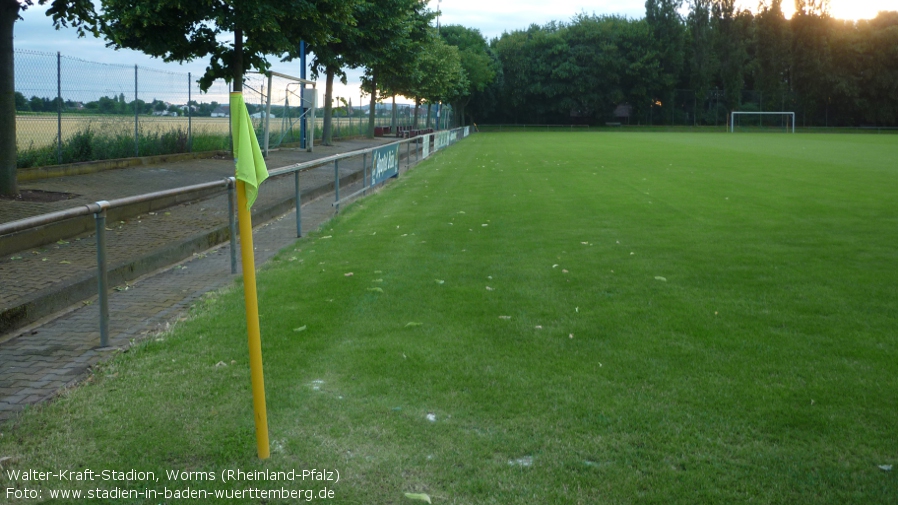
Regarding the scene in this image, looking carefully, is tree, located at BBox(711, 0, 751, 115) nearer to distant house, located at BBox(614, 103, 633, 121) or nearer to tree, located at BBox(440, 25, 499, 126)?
distant house, located at BBox(614, 103, 633, 121)

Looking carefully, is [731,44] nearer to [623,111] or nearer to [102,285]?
[623,111]

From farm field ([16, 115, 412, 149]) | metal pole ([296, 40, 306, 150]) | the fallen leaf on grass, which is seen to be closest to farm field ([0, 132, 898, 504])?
the fallen leaf on grass

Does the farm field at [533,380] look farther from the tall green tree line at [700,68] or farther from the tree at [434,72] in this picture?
the tall green tree line at [700,68]

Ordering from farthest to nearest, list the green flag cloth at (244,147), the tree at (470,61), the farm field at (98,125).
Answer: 1. the tree at (470,61)
2. the farm field at (98,125)
3. the green flag cloth at (244,147)

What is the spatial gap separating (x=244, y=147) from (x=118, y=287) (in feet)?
17.7

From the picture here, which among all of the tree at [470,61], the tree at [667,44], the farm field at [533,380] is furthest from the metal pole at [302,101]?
the tree at [667,44]

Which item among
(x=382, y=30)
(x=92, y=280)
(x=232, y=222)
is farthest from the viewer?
(x=382, y=30)

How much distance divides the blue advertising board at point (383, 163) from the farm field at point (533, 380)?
717cm

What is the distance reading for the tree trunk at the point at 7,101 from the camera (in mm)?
12578

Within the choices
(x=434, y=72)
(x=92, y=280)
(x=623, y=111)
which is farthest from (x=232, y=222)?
(x=623, y=111)

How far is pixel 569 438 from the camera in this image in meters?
4.25

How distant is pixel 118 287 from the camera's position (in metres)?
8.54

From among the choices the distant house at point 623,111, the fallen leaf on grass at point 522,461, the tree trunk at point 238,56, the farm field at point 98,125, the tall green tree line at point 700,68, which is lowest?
the fallen leaf on grass at point 522,461

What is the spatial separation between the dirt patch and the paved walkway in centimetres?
21
